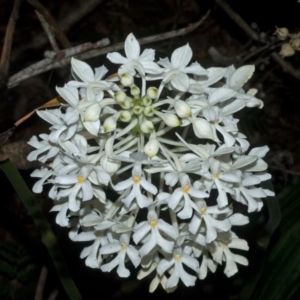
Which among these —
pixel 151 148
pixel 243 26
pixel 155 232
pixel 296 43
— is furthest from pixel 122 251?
pixel 243 26

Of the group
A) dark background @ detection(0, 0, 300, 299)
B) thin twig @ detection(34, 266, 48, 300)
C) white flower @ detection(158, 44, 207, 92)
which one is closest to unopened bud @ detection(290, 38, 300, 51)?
dark background @ detection(0, 0, 300, 299)

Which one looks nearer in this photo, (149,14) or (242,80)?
(242,80)

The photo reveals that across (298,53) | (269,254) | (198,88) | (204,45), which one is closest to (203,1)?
(204,45)

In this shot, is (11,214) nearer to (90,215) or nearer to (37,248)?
(37,248)

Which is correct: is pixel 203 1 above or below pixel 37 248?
above

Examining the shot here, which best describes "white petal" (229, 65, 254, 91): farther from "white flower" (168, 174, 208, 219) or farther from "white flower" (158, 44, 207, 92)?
"white flower" (168, 174, 208, 219)

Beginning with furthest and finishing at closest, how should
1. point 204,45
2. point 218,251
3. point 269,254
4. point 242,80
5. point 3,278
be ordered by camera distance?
point 204,45, point 3,278, point 269,254, point 218,251, point 242,80

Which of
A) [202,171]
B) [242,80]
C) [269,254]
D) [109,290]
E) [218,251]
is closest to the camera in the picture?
[202,171]
